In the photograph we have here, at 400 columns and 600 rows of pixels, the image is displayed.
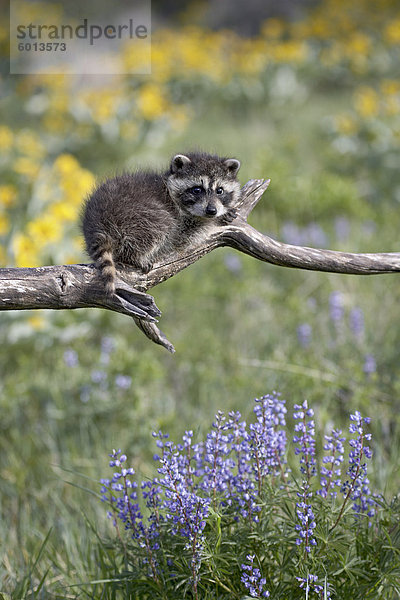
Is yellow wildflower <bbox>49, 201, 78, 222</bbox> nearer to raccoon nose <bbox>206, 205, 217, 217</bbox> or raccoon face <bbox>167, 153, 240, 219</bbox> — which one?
raccoon face <bbox>167, 153, 240, 219</bbox>

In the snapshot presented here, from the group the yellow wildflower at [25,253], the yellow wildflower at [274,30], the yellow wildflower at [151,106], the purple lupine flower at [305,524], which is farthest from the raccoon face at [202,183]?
the yellow wildflower at [274,30]

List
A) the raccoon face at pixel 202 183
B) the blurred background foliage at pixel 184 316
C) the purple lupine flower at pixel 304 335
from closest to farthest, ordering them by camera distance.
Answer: the raccoon face at pixel 202 183 < the blurred background foliage at pixel 184 316 < the purple lupine flower at pixel 304 335

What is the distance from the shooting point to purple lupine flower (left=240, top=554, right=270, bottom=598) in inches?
85.3

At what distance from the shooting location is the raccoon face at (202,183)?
3.03 m

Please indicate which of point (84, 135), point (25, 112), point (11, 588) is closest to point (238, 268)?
point (11, 588)

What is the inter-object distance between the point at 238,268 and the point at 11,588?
409cm

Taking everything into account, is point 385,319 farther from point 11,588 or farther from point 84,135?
point 84,135

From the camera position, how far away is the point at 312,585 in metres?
2.20

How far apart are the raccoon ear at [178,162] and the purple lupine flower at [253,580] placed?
5.93ft

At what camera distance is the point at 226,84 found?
12.8 metres

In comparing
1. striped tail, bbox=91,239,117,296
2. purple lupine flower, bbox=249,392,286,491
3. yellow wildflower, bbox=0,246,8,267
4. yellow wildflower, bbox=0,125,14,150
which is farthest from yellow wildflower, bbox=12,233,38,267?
yellow wildflower, bbox=0,125,14,150

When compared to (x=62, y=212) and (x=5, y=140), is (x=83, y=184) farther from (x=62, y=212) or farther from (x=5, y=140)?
(x=5, y=140)

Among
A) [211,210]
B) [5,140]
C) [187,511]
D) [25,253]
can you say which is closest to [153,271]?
[211,210]

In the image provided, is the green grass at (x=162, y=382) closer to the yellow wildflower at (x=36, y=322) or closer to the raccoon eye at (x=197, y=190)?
the yellow wildflower at (x=36, y=322)
